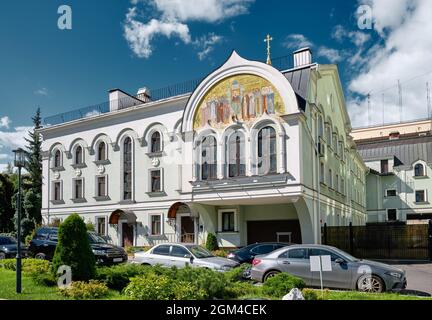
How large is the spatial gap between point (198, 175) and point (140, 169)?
19.7ft

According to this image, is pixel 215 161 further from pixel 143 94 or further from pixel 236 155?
pixel 143 94

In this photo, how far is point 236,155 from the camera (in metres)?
24.0

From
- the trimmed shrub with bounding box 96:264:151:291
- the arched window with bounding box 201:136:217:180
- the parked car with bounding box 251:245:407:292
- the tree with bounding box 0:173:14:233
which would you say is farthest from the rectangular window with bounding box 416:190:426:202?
the tree with bounding box 0:173:14:233

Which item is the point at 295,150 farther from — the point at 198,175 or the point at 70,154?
the point at 70,154

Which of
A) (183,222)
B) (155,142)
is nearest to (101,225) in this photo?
(183,222)

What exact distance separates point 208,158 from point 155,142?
569cm

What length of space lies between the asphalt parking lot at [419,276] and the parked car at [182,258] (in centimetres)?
608

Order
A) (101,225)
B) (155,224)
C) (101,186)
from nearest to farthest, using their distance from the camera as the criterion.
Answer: (155,224) < (101,225) < (101,186)

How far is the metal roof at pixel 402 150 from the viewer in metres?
44.7

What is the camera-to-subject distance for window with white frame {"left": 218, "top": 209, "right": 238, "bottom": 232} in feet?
85.4

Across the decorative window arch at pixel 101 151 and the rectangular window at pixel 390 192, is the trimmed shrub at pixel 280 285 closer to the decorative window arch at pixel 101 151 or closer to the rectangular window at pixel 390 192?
the decorative window arch at pixel 101 151

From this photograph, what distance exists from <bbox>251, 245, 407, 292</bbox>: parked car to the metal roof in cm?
3522
